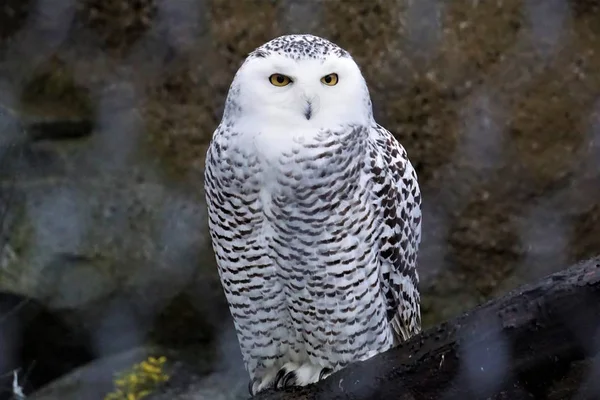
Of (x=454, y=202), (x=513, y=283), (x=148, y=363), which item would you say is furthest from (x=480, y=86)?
(x=148, y=363)

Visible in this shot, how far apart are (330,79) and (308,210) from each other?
0.14 metres

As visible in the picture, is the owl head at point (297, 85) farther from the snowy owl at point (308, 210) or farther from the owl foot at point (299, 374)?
the owl foot at point (299, 374)

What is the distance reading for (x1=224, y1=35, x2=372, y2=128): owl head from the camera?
993mm

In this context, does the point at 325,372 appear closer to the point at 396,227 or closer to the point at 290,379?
the point at 290,379

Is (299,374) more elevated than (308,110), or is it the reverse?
(308,110)

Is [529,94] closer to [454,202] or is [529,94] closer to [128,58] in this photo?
[454,202]

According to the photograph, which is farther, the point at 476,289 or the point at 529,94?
the point at 476,289

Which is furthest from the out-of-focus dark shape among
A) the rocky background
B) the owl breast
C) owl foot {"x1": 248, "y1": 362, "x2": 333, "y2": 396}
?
the owl breast

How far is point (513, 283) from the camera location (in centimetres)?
151

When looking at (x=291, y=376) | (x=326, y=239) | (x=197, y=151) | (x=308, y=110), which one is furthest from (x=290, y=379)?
(x=197, y=151)

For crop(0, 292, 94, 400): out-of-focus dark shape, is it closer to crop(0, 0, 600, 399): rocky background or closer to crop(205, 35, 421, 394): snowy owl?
crop(0, 0, 600, 399): rocky background

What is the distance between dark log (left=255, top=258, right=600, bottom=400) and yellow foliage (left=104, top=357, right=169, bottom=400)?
0.49 metres

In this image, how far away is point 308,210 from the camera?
3.39 feet

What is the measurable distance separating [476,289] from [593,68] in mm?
Answer: 380
